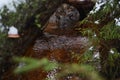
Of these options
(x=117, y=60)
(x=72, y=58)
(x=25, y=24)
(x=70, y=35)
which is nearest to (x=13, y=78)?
(x=25, y=24)

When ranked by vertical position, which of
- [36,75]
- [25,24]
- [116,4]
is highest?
[116,4]

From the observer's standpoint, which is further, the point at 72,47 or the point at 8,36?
the point at 72,47

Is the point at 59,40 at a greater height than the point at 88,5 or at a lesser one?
lesser

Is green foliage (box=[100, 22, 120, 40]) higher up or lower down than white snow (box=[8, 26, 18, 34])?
lower down

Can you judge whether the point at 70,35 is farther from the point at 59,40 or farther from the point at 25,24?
the point at 25,24

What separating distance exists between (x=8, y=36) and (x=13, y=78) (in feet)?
3.95

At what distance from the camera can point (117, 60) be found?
14.6 feet

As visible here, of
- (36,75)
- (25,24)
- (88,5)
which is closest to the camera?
(25,24)

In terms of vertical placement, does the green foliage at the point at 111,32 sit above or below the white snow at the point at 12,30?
below

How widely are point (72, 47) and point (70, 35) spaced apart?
1.07m

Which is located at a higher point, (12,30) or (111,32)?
(12,30)

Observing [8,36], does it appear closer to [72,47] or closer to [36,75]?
[36,75]

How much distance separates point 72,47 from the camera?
6.77 metres

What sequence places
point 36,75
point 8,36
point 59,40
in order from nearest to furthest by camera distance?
point 8,36
point 36,75
point 59,40
